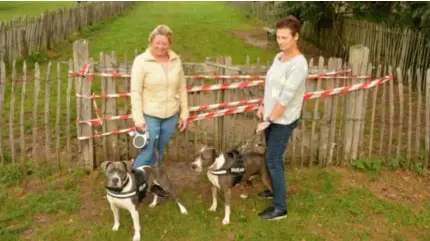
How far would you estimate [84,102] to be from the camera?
18.3 ft

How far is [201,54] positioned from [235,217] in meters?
10.9

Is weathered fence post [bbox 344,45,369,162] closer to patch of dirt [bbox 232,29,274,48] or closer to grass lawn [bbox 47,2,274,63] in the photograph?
grass lawn [bbox 47,2,274,63]

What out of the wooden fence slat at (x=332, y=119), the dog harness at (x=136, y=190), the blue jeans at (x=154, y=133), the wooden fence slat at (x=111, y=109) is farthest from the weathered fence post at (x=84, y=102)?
the wooden fence slat at (x=332, y=119)

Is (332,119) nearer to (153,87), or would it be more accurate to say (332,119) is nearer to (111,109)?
(153,87)

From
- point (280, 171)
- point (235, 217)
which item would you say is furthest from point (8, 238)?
point (280, 171)

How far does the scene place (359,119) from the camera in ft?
19.3

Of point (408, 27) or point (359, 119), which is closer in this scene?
point (359, 119)

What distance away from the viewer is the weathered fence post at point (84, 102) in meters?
5.43

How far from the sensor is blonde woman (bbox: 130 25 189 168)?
4.36m

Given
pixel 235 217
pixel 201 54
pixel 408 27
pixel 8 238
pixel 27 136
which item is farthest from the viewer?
pixel 201 54

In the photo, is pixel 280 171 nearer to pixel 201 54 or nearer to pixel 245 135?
pixel 245 135

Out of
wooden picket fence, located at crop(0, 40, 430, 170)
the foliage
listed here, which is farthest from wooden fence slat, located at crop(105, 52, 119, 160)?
the foliage

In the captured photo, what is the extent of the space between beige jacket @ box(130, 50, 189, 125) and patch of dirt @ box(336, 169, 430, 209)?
2578 mm

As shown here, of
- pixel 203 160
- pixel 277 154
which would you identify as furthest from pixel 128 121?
pixel 277 154
